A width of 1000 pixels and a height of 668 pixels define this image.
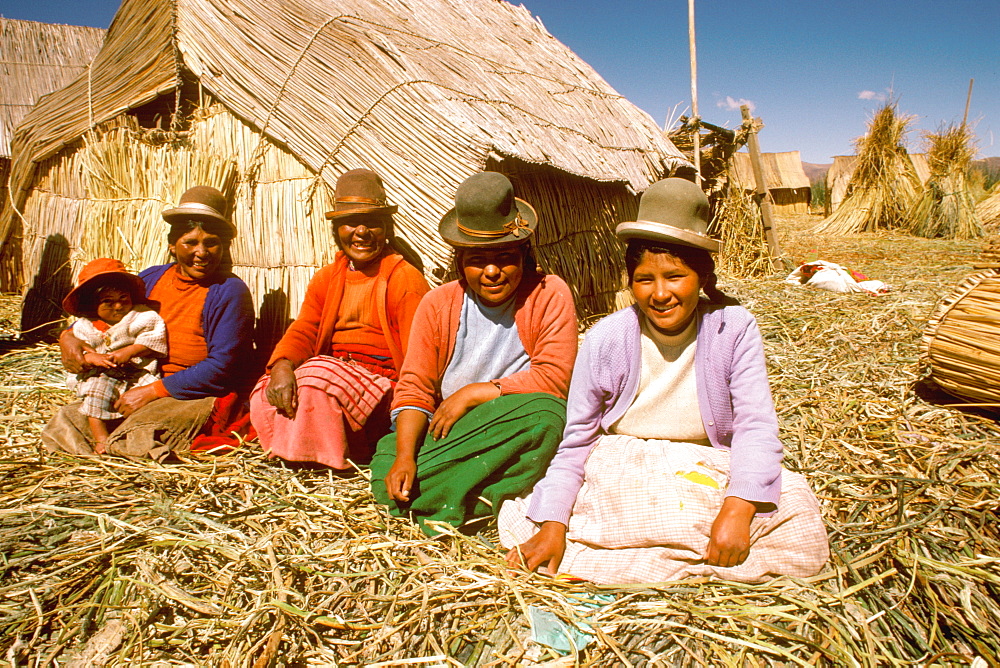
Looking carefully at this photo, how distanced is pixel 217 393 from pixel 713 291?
242 centimetres

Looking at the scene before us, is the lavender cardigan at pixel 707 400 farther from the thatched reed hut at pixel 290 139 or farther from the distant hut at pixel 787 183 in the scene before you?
the distant hut at pixel 787 183

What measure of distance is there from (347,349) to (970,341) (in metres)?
2.97

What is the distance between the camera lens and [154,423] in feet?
8.91

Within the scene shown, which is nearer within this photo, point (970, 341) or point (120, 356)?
point (970, 341)

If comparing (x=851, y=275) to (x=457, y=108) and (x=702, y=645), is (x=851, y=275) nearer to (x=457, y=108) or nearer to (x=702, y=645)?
(x=457, y=108)

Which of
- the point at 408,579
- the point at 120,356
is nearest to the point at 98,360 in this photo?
the point at 120,356

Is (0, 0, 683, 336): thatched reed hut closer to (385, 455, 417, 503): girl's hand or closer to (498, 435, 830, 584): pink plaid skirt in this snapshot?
(385, 455, 417, 503): girl's hand

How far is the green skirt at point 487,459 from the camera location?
2111mm

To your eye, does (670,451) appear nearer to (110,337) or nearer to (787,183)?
(110,337)

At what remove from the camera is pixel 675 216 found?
1793 millimetres

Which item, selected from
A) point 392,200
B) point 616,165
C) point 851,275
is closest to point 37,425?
point 392,200

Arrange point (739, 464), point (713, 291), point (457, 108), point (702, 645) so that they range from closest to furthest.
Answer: point (702, 645) → point (739, 464) → point (713, 291) → point (457, 108)

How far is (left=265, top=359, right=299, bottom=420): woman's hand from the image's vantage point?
2.57 metres

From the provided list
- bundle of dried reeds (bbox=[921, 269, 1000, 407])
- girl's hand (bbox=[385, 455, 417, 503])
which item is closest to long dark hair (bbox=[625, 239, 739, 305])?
girl's hand (bbox=[385, 455, 417, 503])
